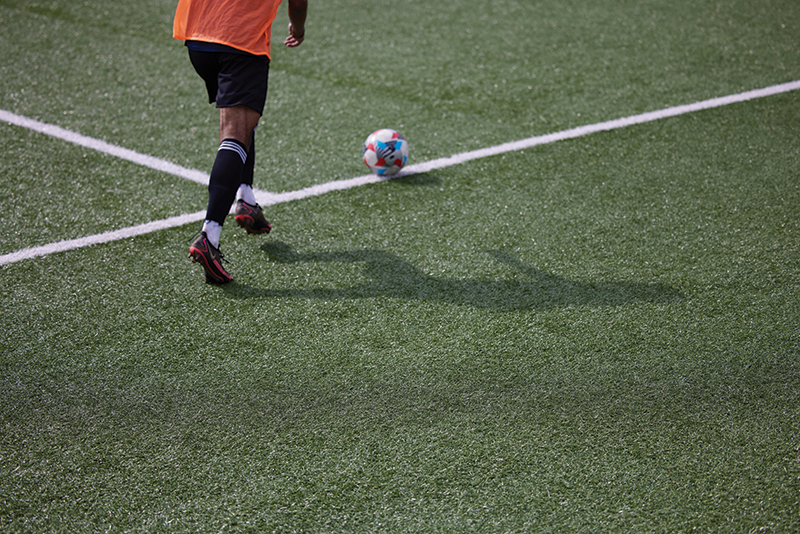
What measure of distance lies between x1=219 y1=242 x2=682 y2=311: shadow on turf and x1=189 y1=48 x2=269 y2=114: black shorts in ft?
3.02

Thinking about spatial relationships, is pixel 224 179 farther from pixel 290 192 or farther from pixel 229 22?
pixel 290 192

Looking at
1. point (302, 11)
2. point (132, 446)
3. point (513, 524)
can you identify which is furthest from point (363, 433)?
point (302, 11)

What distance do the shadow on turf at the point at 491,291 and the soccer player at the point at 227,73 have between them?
28cm

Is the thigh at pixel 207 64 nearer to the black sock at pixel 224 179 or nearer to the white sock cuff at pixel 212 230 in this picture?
the black sock at pixel 224 179

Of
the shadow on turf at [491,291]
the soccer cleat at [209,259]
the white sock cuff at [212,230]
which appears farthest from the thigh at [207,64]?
the shadow on turf at [491,291]

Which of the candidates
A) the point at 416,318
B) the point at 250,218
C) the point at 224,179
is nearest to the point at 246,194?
the point at 250,218

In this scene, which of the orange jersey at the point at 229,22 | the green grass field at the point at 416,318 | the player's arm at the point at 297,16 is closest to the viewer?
the green grass field at the point at 416,318

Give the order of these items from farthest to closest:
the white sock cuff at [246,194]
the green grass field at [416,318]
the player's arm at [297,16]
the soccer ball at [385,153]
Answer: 1. the soccer ball at [385,153]
2. the white sock cuff at [246,194]
3. the player's arm at [297,16]
4. the green grass field at [416,318]

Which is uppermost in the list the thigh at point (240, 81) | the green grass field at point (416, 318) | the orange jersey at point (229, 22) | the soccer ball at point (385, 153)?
the orange jersey at point (229, 22)

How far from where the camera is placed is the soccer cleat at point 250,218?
3.73 meters

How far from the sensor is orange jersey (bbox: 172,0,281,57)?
3334 millimetres

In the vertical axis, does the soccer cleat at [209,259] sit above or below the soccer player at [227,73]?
below

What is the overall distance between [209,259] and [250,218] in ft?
1.47

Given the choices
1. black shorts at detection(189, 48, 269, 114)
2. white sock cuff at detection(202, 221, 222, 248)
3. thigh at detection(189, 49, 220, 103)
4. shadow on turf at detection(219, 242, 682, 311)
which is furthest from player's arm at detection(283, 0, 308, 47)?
shadow on turf at detection(219, 242, 682, 311)
